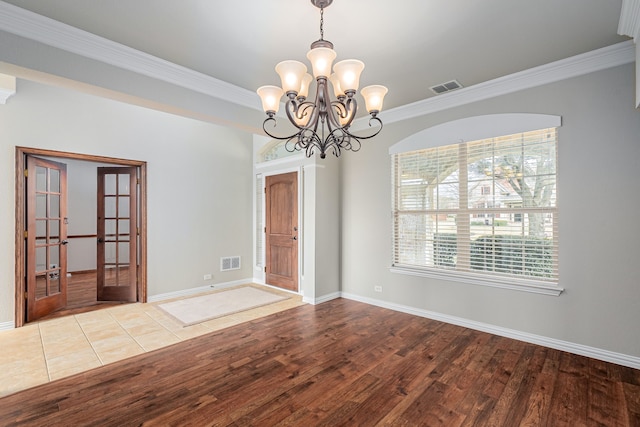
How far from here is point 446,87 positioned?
3.54 metres

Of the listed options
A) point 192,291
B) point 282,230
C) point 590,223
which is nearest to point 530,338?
point 590,223

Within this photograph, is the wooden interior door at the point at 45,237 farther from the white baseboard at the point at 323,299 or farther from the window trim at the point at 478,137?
the window trim at the point at 478,137

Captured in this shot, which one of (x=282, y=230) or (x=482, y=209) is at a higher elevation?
(x=482, y=209)

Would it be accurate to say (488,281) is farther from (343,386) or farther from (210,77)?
(210,77)

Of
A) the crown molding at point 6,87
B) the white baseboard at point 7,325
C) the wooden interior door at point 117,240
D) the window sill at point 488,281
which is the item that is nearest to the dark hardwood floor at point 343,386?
the window sill at point 488,281

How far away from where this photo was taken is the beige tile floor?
2.65 m

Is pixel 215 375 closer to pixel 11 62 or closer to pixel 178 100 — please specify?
pixel 178 100

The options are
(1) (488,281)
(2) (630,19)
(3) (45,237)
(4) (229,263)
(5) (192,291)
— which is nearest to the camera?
(2) (630,19)

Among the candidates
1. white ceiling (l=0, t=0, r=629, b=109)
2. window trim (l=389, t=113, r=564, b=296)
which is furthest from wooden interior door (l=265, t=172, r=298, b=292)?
white ceiling (l=0, t=0, r=629, b=109)

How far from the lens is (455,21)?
236 centimetres

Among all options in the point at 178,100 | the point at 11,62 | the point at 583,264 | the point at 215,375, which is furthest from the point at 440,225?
the point at 11,62

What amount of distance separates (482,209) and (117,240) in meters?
5.19

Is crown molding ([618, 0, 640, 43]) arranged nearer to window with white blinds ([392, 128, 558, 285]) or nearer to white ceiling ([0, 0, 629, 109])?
white ceiling ([0, 0, 629, 109])

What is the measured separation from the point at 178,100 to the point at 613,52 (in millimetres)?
4124
